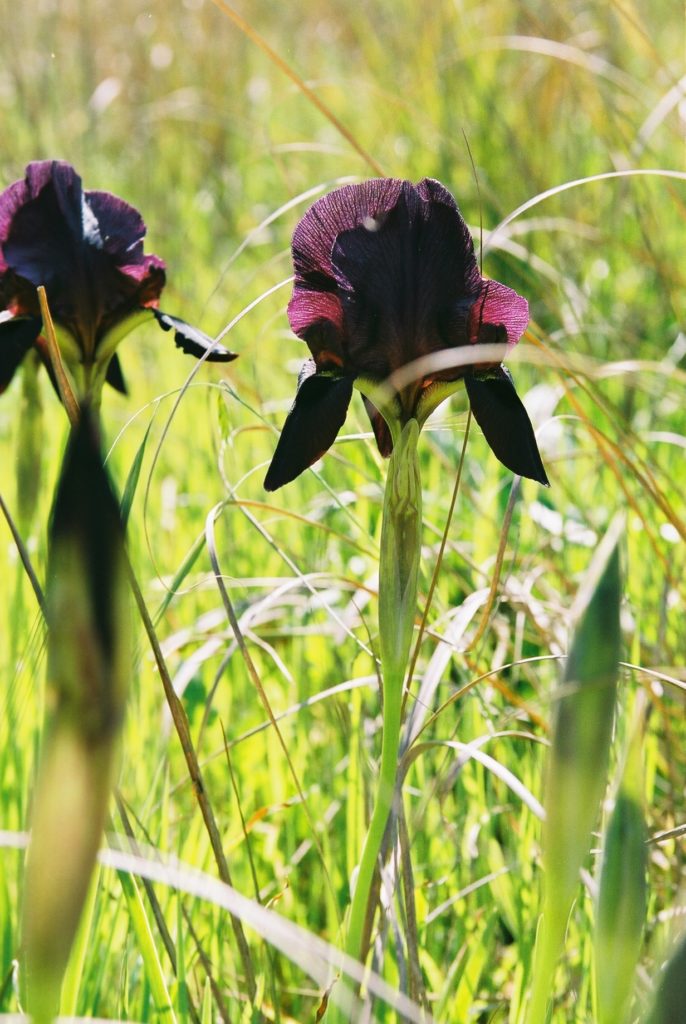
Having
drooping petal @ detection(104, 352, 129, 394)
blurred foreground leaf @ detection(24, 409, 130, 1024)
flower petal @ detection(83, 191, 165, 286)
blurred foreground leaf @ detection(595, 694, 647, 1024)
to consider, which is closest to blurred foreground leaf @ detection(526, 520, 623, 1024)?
blurred foreground leaf @ detection(595, 694, 647, 1024)

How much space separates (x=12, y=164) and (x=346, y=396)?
169cm

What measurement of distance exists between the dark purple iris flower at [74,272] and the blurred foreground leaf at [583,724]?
45 cm

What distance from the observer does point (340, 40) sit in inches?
162

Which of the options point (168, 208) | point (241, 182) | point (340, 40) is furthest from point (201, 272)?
point (340, 40)

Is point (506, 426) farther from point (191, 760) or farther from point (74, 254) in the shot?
point (74, 254)

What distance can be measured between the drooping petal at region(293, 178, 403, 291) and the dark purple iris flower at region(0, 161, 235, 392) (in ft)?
0.55

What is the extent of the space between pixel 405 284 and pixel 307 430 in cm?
9

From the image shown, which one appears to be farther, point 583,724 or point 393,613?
point 393,613

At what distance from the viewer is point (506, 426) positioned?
60 centimetres

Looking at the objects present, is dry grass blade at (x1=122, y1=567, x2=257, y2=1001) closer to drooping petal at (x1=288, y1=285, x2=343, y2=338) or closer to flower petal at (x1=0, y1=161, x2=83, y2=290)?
drooping petal at (x1=288, y1=285, x2=343, y2=338)

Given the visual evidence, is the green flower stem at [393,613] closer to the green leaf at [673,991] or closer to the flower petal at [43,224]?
the green leaf at [673,991]

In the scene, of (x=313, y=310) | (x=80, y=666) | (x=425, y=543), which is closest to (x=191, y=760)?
(x=313, y=310)

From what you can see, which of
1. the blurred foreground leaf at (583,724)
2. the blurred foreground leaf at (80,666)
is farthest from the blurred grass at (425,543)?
the blurred foreground leaf at (80,666)

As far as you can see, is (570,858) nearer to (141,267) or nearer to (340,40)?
(141,267)
